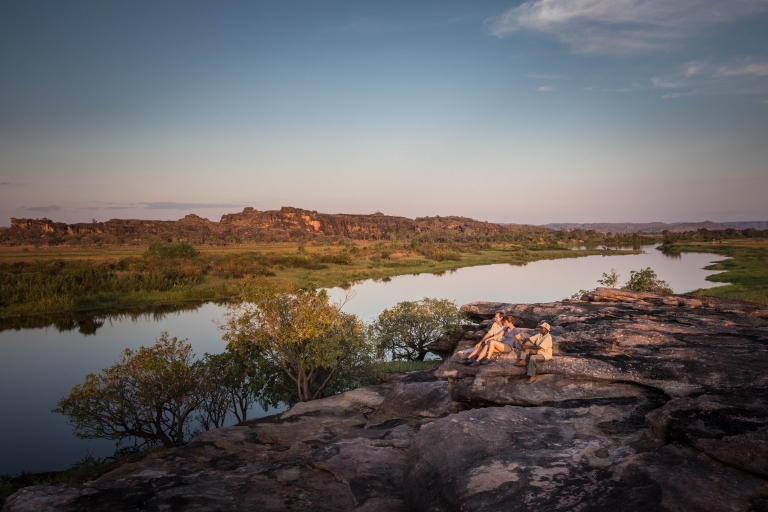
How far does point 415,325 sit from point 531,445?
1727cm

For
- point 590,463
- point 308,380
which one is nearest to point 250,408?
point 308,380

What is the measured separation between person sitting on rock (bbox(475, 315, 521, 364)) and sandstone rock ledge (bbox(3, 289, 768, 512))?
1.66 ft

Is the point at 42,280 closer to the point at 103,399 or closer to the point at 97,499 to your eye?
the point at 103,399

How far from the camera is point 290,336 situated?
15117 mm

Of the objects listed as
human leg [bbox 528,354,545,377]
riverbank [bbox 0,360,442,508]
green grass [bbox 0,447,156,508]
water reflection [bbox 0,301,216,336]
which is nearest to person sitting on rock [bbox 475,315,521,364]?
human leg [bbox 528,354,545,377]

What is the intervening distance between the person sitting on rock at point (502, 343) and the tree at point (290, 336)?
5.62m

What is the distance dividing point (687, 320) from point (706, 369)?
4.78 metres

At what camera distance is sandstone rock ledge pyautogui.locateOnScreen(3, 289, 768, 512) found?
19.1 feet

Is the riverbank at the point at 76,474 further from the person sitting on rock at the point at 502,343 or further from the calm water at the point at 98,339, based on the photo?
the person sitting on rock at the point at 502,343

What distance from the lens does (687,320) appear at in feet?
43.2

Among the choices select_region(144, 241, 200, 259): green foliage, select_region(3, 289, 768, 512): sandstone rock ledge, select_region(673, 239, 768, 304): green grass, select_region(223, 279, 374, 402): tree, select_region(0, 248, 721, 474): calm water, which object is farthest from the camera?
select_region(144, 241, 200, 259): green foliage

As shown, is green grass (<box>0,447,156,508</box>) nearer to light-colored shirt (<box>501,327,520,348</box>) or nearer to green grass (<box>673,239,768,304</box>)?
light-colored shirt (<box>501,327,520,348</box>)

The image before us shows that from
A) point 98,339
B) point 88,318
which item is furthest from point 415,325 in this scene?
point 88,318

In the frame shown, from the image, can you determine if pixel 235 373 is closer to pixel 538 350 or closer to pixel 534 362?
pixel 534 362
